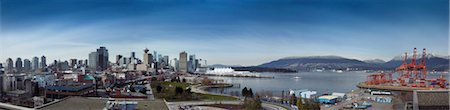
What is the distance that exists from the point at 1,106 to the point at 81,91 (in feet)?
17.4

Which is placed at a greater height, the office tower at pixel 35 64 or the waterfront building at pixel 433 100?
the office tower at pixel 35 64

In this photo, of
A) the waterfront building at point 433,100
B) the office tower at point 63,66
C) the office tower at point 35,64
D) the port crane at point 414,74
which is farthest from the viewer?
the office tower at point 63,66

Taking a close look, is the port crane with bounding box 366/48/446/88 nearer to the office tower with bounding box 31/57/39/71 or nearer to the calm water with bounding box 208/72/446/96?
the calm water with bounding box 208/72/446/96

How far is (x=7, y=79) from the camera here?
605 centimetres

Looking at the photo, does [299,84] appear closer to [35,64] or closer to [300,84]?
[300,84]

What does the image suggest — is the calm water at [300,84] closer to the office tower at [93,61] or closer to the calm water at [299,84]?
the calm water at [299,84]

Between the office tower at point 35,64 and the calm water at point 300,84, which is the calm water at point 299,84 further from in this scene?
the office tower at point 35,64

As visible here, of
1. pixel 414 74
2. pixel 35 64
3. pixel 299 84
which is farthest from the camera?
pixel 299 84

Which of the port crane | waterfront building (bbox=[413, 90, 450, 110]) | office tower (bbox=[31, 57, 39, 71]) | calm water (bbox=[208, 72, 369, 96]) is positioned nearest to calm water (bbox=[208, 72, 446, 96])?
calm water (bbox=[208, 72, 369, 96])

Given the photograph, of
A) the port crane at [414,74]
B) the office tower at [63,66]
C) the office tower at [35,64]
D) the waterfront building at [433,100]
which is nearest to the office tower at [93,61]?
the office tower at [63,66]

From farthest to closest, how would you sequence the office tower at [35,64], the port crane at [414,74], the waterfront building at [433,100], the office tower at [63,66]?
the office tower at [63,66] → the port crane at [414,74] → the office tower at [35,64] → the waterfront building at [433,100]

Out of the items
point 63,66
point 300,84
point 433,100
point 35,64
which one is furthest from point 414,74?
point 63,66

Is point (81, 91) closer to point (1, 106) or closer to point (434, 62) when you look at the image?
point (1, 106)

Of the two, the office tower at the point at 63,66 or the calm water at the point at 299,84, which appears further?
the office tower at the point at 63,66
